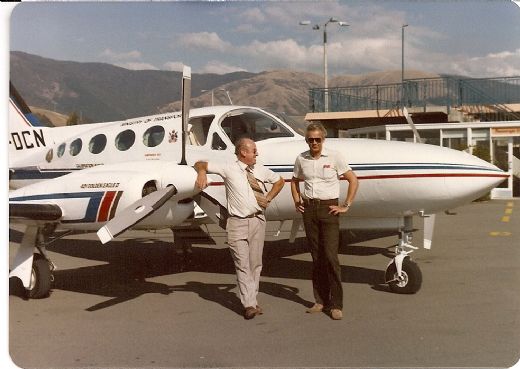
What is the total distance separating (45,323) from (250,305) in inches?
91.7

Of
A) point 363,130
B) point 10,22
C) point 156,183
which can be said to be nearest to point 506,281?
point 156,183

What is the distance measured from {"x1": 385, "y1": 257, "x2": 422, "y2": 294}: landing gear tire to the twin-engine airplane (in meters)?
0.01

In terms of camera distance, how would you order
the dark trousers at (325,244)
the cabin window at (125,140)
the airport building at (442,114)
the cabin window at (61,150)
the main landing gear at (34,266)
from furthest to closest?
1. the airport building at (442,114)
2. the cabin window at (61,150)
3. the cabin window at (125,140)
4. the main landing gear at (34,266)
5. the dark trousers at (325,244)

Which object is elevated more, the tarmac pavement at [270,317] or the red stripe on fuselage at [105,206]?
the red stripe on fuselage at [105,206]

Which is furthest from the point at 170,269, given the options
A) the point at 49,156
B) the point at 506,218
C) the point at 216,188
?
the point at 506,218

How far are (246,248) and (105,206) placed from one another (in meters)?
1.99

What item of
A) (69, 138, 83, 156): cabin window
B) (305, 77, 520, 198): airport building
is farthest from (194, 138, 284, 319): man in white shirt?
(305, 77, 520, 198): airport building

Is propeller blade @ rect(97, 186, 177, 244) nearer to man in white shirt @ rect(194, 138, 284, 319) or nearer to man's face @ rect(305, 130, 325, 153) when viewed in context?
man in white shirt @ rect(194, 138, 284, 319)

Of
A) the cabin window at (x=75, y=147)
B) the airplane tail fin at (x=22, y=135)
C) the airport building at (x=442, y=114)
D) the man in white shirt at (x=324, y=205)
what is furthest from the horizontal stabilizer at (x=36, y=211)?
the airport building at (x=442, y=114)

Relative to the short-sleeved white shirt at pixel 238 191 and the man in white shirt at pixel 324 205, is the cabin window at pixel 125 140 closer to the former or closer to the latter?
the short-sleeved white shirt at pixel 238 191

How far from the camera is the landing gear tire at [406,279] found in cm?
718

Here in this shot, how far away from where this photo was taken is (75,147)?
10.1 meters

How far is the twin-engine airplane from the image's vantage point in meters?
6.96

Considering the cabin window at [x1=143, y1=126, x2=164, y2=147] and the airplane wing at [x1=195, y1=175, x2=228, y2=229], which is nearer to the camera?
the airplane wing at [x1=195, y1=175, x2=228, y2=229]
